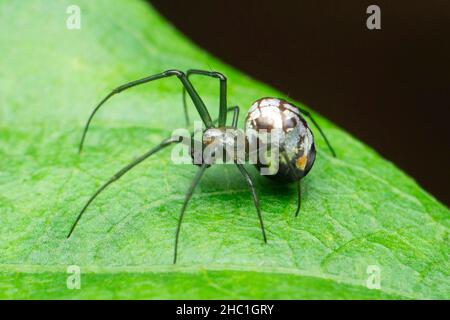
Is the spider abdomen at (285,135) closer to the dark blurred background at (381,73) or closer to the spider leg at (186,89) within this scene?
the spider leg at (186,89)

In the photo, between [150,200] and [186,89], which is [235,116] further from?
[150,200]

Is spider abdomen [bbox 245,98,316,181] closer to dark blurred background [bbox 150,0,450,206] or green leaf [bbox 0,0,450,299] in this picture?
green leaf [bbox 0,0,450,299]

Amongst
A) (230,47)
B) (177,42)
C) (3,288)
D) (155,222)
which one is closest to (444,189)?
(230,47)

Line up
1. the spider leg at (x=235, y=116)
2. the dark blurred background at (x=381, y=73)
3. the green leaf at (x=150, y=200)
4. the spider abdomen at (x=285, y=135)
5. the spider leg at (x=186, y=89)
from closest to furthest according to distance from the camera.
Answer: the green leaf at (x=150, y=200)
the spider abdomen at (x=285, y=135)
the spider leg at (x=186, y=89)
the spider leg at (x=235, y=116)
the dark blurred background at (x=381, y=73)

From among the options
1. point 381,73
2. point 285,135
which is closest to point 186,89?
point 285,135

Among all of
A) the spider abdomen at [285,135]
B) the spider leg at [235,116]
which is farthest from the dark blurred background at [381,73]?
the spider abdomen at [285,135]
